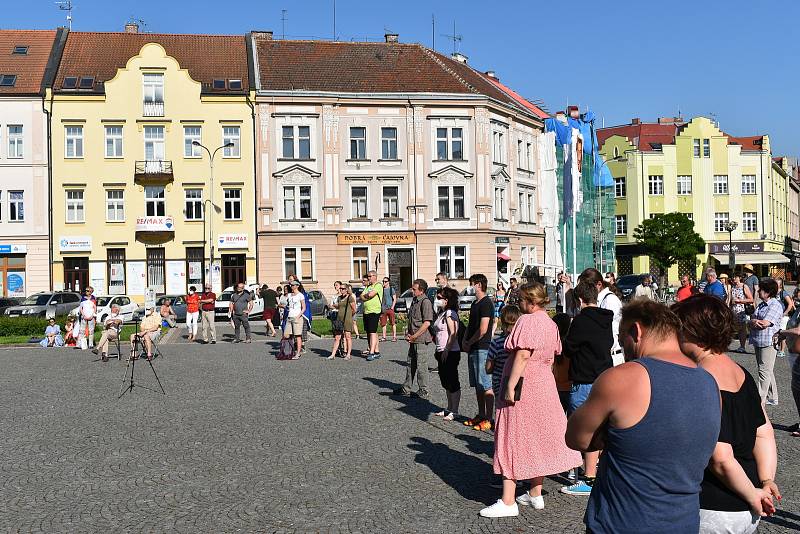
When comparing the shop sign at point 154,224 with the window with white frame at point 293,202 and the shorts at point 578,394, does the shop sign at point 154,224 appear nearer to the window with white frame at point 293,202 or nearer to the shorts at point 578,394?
the window with white frame at point 293,202

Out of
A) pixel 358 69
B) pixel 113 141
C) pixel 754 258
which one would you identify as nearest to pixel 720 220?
pixel 754 258

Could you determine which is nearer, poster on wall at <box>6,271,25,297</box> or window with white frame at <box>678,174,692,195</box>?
poster on wall at <box>6,271,25,297</box>

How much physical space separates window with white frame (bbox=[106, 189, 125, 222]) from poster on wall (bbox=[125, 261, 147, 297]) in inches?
99.9

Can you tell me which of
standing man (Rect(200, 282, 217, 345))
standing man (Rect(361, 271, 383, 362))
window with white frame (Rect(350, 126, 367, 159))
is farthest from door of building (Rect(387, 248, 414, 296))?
standing man (Rect(361, 271, 383, 362))

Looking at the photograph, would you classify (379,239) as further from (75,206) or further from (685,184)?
(685,184)

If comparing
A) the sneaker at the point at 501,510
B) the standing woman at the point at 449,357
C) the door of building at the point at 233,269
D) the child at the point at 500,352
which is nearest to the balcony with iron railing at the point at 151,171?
the door of building at the point at 233,269

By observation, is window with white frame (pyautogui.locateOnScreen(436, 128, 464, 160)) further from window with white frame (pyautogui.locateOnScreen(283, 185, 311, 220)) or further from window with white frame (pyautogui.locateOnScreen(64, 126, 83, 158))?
window with white frame (pyautogui.locateOnScreen(64, 126, 83, 158))

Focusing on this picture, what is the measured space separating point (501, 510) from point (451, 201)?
4460 centimetres

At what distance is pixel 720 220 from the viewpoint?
78688 millimetres

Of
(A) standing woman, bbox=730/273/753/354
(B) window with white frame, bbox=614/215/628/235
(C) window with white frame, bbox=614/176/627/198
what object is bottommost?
(A) standing woman, bbox=730/273/753/354

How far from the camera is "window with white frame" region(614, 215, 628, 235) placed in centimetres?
7881

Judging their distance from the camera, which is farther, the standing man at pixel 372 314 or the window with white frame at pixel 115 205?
the window with white frame at pixel 115 205

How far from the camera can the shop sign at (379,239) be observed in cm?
5075

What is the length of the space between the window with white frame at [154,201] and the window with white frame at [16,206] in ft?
20.9
